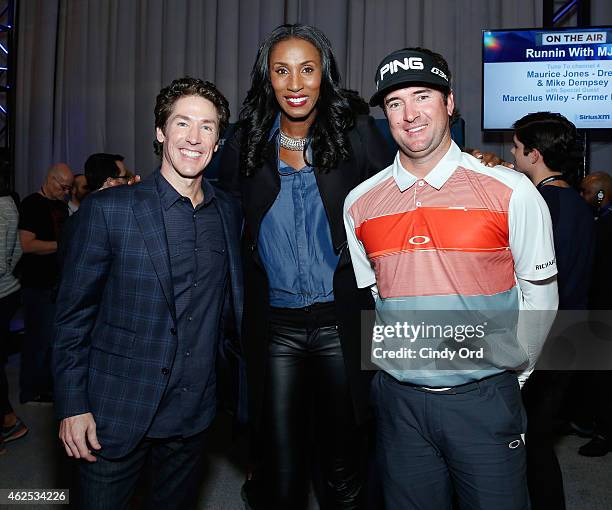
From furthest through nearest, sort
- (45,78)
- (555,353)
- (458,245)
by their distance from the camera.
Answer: (45,78), (555,353), (458,245)

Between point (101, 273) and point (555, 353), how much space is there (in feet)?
5.92

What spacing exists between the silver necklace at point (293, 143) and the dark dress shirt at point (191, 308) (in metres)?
0.43

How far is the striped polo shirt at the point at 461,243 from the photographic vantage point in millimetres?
1506

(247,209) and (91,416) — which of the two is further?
(247,209)

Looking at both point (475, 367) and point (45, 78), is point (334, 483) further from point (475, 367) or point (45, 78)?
point (45, 78)

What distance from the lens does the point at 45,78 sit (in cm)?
696

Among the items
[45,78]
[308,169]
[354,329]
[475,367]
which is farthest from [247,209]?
[45,78]

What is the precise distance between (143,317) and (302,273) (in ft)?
1.80

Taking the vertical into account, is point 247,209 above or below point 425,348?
above

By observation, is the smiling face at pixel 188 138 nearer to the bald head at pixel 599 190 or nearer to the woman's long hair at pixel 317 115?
the woman's long hair at pixel 317 115

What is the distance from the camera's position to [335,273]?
1888mm

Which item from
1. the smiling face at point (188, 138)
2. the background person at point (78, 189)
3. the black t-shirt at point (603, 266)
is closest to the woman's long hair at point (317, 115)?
the smiling face at point (188, 138)

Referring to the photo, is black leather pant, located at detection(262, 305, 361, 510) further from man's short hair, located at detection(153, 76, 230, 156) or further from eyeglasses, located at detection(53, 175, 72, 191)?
eyeglasses, located at detection(53, 175, 72, 191)

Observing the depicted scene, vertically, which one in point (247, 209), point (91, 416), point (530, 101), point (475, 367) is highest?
point (530, 101)
